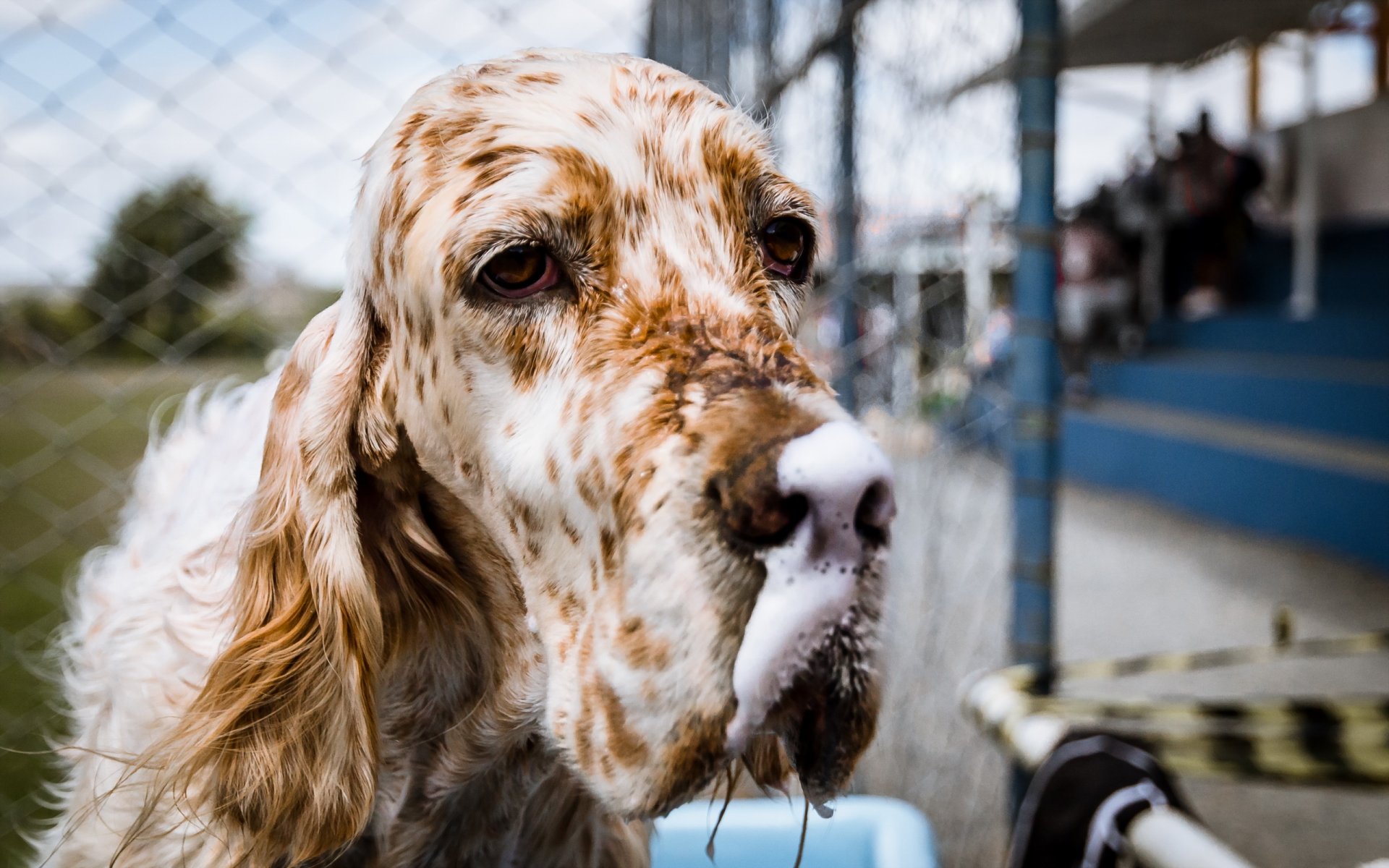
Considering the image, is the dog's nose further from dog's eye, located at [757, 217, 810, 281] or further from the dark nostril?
dog's eye, located at [757, 217, 810, 281]

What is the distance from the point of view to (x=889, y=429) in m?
2.87

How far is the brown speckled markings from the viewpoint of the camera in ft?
2.02

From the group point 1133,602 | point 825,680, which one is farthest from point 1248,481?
point 825,680

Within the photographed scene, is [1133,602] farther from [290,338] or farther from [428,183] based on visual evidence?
[428,183]

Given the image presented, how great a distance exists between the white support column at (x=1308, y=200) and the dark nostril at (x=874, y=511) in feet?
25.0

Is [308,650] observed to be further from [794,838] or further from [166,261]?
[166,261]

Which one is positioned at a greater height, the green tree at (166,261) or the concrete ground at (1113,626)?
the green tree at (166,261)

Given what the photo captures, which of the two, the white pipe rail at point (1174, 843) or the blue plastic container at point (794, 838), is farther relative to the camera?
the blue plastic container at point (794, 838)

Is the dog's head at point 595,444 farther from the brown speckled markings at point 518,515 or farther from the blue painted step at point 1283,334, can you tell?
the blue painted step at point 1283,334

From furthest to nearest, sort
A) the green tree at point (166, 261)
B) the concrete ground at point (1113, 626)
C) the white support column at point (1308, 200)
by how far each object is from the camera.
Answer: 1. the white support column at point (1308, 200)
2. the concrete ground at point (1113, 626)
3. the green tree at point (166, 261)

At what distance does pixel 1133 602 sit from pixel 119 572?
413 cm

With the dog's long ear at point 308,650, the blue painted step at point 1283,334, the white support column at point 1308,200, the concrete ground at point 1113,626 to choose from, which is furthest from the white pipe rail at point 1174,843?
the white support column at point 1308,200

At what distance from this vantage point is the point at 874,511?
58 centimetres

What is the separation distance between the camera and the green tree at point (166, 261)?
6.17 feet
